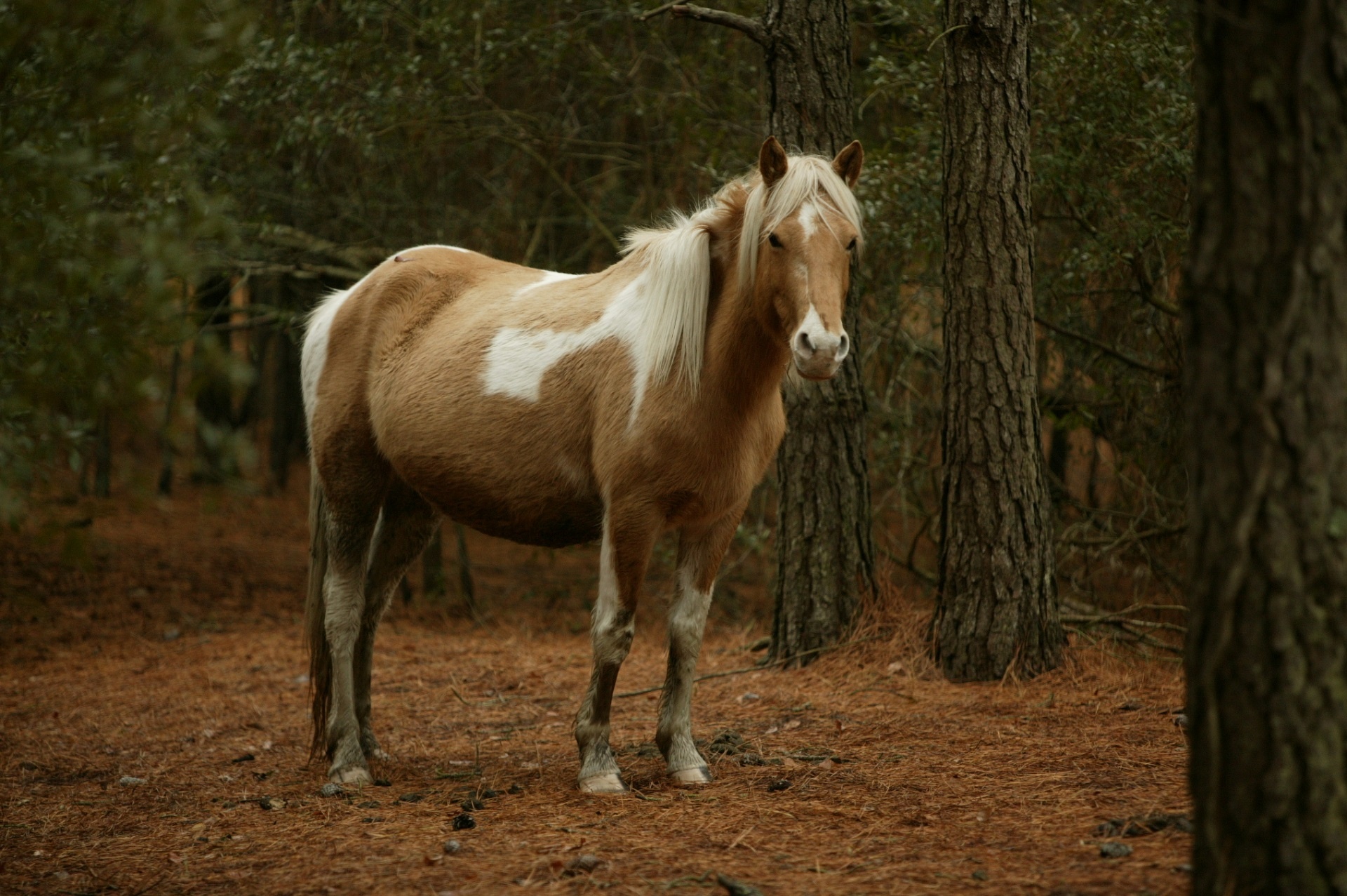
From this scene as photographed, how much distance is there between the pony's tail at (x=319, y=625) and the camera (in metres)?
4.83

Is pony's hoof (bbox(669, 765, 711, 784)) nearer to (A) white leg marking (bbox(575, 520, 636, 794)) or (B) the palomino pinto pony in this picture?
(B) the palomino pinto pony

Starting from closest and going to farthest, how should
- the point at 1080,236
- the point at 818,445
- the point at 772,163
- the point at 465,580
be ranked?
1. the point at 772,163
2. the point at 818,445
3. the point at 1080,236
4. the point at 465,580

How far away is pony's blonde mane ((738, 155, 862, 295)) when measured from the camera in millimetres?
3881

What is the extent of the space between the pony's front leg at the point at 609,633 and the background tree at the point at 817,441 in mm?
1867

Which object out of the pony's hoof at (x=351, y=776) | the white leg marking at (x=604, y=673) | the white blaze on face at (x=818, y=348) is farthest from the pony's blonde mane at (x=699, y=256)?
the pony's hoof at (x=351, y=776)

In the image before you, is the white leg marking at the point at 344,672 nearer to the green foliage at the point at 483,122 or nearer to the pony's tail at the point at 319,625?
the pony's tail at the point at 319,625

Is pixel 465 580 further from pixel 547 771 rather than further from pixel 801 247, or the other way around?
pixel 801 247

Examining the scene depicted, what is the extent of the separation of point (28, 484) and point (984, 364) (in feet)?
13.2

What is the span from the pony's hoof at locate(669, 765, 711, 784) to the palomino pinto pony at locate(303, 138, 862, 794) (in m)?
0.01

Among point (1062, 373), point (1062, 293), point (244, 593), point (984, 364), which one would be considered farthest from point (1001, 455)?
point (244, 593)

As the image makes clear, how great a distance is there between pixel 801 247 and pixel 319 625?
2.81m

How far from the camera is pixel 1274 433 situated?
2252 millimetres

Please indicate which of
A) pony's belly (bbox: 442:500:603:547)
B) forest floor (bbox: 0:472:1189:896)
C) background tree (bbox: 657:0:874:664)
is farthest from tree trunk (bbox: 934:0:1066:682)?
pony's belly (bbox: 442:500:603:547)

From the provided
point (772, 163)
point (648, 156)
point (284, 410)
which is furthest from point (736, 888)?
point (284, 410)
